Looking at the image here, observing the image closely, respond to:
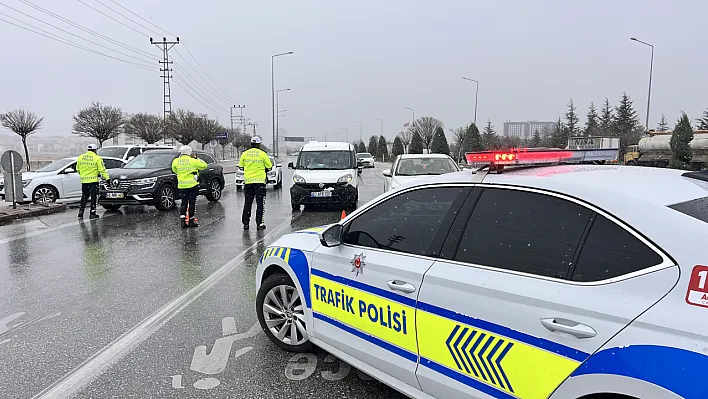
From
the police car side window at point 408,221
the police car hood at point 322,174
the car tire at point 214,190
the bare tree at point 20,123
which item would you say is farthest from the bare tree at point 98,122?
the police car side window at point 408,221

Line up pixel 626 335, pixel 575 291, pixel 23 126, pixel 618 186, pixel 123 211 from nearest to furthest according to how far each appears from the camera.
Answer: pixel 626 335, pixel 575 291, pixel 618 186, pixel 123 211, pixel 23 126

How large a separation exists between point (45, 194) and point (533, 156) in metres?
15.1

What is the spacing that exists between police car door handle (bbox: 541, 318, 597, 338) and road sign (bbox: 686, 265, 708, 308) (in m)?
0.36

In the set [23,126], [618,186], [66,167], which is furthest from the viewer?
[23,126]

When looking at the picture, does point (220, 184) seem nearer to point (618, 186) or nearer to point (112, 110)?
point (618, 186)

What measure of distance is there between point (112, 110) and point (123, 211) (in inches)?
1166

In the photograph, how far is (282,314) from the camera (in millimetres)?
3988

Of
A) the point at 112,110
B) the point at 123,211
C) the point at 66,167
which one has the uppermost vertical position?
the point at 112,110

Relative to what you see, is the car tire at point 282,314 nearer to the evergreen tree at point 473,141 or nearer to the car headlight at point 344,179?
the car headlight at point 344,179

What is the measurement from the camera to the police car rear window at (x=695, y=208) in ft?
6.36

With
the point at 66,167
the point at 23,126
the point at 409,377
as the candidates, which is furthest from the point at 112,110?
the point at 409,377

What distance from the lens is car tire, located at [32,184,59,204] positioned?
1387 cm

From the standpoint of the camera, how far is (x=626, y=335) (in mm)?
1837

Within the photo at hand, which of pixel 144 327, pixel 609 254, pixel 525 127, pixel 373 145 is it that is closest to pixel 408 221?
pixel 609 254
